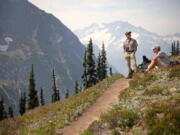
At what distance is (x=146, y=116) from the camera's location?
1134 centimetres

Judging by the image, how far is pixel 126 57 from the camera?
2388 cm

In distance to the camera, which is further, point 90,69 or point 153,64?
point 90,69

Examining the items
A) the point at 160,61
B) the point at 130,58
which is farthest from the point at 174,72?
the point at 130,58

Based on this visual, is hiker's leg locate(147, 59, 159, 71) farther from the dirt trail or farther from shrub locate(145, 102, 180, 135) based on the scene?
shrub locate(145, 102, 180, 135)

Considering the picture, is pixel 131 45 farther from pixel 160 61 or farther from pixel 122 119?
pixel 122 119

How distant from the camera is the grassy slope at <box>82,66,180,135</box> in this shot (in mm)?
10305

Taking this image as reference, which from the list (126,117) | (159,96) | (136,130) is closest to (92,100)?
(159,96)

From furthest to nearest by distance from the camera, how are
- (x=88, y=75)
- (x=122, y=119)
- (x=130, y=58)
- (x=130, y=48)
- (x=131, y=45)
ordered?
(x=88, y=75)
(x=130, y=58)
(x=130, y=48)
(x=131, y=45)
(x=122, y=119)

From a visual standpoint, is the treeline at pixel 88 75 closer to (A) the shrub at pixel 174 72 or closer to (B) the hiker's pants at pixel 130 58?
(B) the hiker's pants at pixel 130 58

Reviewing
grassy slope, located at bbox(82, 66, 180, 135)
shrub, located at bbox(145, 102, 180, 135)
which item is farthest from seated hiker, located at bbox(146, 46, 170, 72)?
shrub, located at bbox(145, 102, 180, 135)

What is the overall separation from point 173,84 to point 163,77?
217 centimetres

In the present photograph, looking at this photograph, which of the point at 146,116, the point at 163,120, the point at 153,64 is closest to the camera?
the point at 163,120

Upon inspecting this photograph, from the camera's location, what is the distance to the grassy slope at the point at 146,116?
33.8ft

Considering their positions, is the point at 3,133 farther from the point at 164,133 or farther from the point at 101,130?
the point at 164,133
